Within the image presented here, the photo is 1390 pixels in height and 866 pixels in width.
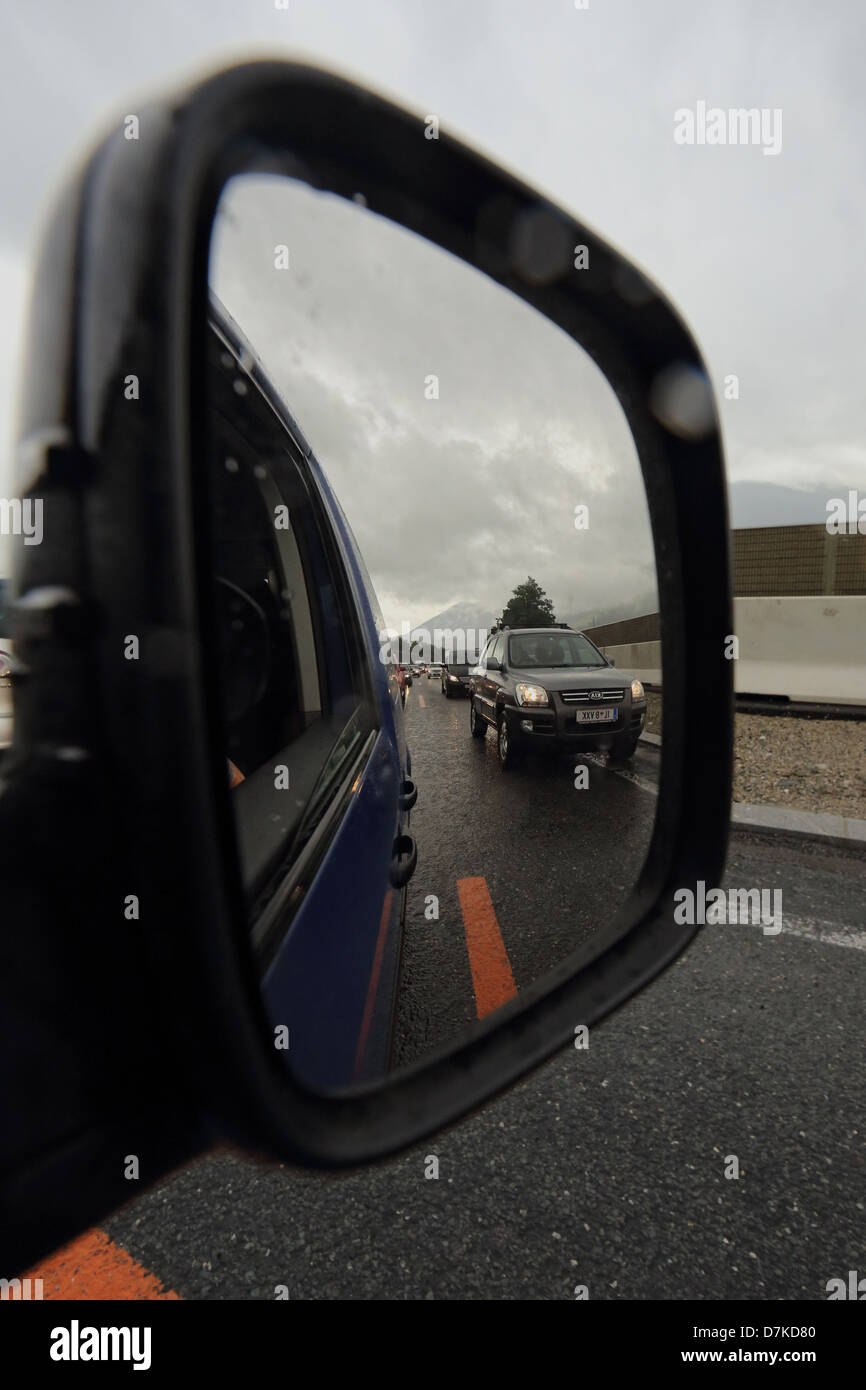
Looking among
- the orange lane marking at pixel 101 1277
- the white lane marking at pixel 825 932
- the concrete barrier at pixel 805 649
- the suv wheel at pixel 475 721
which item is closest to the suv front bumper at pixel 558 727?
the suv wheel at pixel 475 721

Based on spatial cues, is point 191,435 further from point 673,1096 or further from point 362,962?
point 673,1096

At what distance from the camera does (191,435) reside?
1.47 ft

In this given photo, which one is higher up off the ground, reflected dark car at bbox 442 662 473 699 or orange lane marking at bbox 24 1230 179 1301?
reflected dark car at bbox 442 662 473 699

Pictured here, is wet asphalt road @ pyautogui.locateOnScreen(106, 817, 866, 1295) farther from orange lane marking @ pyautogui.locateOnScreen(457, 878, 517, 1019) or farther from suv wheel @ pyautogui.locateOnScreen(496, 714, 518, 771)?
suv wheel @ pyautogui.locateOnScreen(496, 714, 518, 771)

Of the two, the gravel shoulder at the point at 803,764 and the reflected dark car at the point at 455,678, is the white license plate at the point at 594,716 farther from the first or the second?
the reflected dark car at the point at 455,678

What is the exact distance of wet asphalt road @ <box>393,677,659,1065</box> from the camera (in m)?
1.62

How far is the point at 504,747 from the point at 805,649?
8348mm

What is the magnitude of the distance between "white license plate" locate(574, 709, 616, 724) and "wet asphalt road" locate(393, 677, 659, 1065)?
18 centimetres

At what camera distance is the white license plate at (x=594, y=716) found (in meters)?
3.37

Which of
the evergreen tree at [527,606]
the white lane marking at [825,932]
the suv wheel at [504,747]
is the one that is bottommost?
the white lane marking at [825,932]

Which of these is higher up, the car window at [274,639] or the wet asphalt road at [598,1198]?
the car window at [274,639]

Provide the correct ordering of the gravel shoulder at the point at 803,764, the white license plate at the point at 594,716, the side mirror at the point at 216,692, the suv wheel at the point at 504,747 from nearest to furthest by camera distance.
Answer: the side mirror at the point at 216,692 → the suv wheel at the point at 504,747 → the white license plate at the point at 594,716 → the gravel shoulder at the point at 803,764

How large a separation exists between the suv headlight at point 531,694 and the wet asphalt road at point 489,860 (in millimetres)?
207

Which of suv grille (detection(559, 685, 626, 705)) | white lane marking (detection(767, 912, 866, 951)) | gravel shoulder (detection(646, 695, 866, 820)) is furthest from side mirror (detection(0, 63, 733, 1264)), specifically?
gravel shoulder (detection(646, 695, 866, 820))
